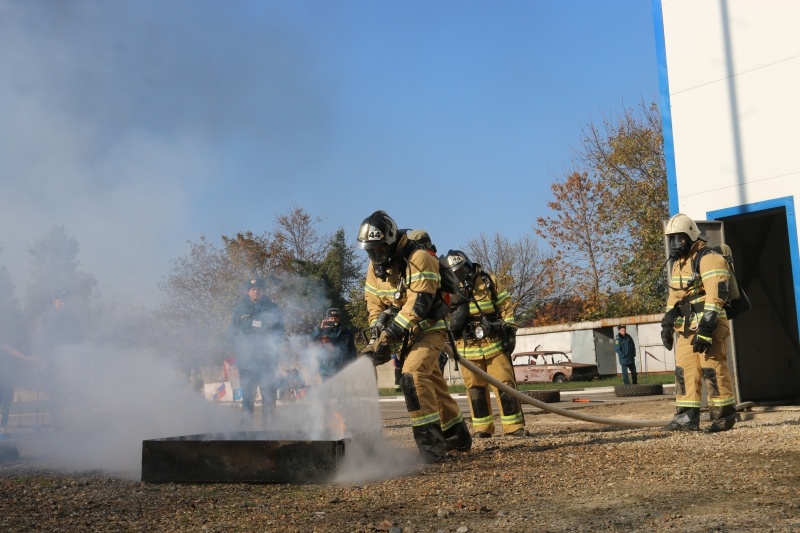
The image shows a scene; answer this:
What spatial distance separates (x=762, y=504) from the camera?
452cm

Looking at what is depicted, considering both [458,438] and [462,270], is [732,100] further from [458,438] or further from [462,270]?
[458,438]

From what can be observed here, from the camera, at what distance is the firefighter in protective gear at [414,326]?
6.93m

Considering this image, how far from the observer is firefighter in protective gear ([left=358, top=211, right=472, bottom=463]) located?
6926 millimetres

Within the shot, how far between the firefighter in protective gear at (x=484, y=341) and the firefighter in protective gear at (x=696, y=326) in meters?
1.66

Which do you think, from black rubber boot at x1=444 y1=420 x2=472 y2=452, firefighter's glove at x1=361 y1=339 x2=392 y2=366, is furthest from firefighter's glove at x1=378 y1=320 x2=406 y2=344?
black rubber boot at x1=444 y1=420 x2=472 y2=452

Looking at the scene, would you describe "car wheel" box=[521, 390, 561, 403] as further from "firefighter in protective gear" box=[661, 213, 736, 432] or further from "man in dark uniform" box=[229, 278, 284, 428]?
"man in dark uniform" box=[229, 278, 284, 428]

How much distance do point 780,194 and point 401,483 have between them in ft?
23.6

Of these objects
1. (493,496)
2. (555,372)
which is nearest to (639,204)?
(555,372)

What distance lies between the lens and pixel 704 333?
7.97 metres

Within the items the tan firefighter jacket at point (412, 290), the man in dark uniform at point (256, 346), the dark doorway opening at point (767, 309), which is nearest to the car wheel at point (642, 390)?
the dark doorway opening at point (767, 309)

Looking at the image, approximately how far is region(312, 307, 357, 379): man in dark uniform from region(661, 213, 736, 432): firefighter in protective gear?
4.37 meters

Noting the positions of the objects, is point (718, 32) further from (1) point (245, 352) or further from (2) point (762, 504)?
(2) point (762, 504)

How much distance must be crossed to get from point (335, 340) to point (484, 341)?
336cm

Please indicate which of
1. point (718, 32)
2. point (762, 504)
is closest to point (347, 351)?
point (718, 32)
